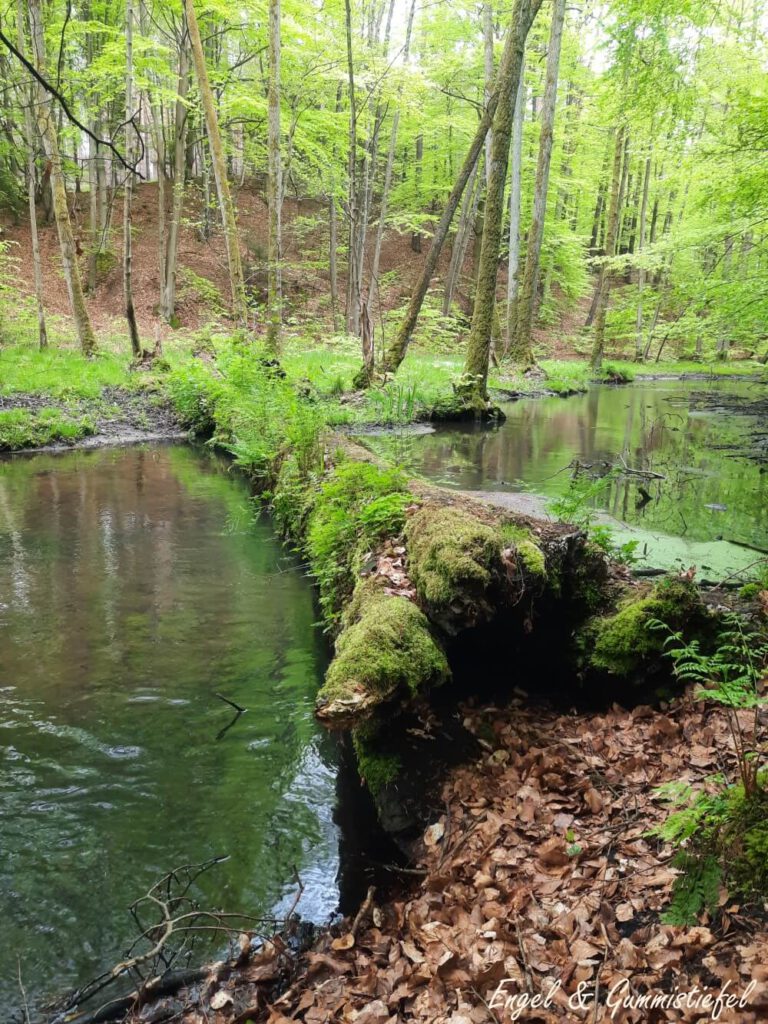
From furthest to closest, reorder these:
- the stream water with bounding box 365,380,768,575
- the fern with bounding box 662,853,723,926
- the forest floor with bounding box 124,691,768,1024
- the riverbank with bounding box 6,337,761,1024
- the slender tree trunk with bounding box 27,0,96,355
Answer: the slender tree trunk with bounding box 27,0,96,355 → the stream water with bounding box 365,380,768,575 → the riverbank with bounding box 6,337,761,1024 → the fern with bounding box 662,853,723,926 → the forest floor with bounding box 124,691,768,1024

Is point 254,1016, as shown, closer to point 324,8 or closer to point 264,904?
point 264,904

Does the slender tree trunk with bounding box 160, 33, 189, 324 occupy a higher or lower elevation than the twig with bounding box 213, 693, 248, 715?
higher

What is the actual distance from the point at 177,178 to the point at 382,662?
22783mm

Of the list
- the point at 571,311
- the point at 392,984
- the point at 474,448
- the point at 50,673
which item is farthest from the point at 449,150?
the point at 392,984

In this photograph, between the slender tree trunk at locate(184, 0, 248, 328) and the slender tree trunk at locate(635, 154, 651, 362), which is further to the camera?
the slender tree trunk at locate(635, 154, 651, 362)

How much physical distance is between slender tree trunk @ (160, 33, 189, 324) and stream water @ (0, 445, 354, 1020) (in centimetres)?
1715

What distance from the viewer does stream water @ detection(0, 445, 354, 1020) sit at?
3201 millimetres

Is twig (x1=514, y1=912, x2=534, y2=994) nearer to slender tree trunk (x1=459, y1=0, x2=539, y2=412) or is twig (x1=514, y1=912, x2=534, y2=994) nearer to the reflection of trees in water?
the reflection of trees in water

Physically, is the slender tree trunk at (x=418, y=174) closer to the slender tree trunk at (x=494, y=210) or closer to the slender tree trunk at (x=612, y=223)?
the slender tree trunk at (x=612, y=223)

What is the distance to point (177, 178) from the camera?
21547 millimetres

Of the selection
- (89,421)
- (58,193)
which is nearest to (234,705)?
(89,421)

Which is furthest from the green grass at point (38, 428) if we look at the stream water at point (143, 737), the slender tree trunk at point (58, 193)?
the stream water at point (143, 737)

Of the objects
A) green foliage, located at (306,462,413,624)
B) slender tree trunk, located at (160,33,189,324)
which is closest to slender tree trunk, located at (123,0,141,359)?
slender tree trunk, located at (160,33,189,324)

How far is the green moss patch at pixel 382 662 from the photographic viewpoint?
3301 mm
